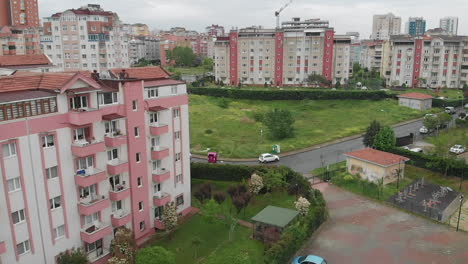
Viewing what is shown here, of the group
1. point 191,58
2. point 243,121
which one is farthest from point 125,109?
point 191,58

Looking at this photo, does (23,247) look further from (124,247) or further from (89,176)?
(124,247)

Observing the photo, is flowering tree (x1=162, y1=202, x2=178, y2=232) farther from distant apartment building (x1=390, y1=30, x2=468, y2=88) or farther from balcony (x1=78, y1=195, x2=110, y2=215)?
distant apartment building (x1=390, y1=30, x2=468, y2=88)

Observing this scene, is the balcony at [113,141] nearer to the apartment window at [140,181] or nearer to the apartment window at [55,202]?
the apartment window at [140,181]

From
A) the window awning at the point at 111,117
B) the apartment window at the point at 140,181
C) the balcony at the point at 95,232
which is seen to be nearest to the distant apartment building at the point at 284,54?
the apartment window at the point at 140,181

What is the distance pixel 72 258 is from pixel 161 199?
885 cm

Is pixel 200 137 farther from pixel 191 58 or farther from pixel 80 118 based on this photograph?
pixel 191 58

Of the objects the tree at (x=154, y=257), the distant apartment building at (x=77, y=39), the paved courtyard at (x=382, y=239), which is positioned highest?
the distant apartment building at (x=77, y=39)

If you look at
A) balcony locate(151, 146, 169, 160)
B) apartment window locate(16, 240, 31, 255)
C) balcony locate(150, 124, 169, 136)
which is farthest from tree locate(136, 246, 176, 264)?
balcony locate(150, 124, 169, 136)

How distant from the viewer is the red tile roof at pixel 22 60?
40894mm

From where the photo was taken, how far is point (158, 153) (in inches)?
1239

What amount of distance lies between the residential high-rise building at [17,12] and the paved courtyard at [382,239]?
409 feet

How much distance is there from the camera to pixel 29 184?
23000mm

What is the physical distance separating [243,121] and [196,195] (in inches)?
1482

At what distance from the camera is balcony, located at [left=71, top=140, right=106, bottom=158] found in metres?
25.1
